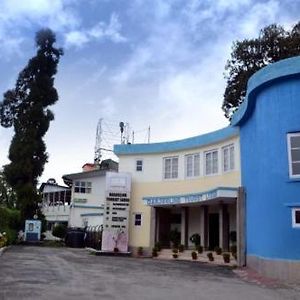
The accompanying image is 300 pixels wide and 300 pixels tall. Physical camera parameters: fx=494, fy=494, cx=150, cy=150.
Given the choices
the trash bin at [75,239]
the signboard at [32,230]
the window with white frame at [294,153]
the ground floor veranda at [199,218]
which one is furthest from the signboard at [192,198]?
the signboard at [32,230]

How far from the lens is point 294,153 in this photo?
1642 cm

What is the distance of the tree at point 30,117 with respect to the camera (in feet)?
131

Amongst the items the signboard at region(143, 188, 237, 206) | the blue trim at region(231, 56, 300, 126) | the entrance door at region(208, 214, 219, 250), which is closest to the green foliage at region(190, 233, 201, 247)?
the entrance door at region(208, 214, 219, 250)

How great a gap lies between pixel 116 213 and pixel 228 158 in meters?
7.90

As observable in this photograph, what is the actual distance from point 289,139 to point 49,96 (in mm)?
30251

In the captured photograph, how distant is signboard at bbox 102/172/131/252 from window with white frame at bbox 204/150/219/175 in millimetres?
5256

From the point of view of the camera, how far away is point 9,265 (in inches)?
682

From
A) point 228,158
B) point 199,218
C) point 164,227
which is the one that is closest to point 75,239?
point 164,227

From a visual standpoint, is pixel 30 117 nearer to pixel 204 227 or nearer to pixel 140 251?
pixel 140 251

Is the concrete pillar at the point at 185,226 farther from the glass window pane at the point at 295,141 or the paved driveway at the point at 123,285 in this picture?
the glass window pane at the point at 295,141

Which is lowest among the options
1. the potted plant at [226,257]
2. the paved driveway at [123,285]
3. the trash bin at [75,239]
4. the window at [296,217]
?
the paved driveway at [123,285]

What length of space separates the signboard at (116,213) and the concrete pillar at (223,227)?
5951 mm

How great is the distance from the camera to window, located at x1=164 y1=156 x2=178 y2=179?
1109 inches

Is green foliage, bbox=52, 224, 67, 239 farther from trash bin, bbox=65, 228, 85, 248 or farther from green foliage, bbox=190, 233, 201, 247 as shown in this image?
green foliage, bbox=190, 233, 201, 247
